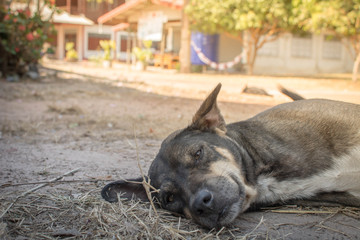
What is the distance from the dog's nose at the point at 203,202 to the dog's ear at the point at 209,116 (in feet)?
2.73

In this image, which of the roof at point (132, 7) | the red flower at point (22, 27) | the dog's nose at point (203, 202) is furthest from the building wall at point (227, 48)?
the dog's nose at point (203, 202)

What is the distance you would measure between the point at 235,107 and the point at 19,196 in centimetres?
681

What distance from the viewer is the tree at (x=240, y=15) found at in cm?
1919

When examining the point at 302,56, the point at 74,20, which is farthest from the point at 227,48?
the point at 74,20

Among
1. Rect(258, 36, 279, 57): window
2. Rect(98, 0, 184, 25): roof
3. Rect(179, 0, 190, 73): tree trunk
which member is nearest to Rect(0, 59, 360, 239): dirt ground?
Rect(179, 0, 190, 73): tree trunk

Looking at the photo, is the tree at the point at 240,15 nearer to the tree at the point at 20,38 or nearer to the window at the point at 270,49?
the window at the point at 270,49

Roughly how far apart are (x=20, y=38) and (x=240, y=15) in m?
11.1

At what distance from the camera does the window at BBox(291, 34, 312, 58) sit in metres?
29.4

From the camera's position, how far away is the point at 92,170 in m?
4.30

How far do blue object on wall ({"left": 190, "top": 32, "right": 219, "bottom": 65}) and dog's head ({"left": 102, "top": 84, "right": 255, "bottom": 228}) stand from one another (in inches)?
912

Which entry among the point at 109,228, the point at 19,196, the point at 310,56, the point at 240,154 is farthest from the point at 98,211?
the point at 310,56

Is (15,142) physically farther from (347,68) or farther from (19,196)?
(347,68)

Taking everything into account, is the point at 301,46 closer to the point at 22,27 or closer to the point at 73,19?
the point at 73,19

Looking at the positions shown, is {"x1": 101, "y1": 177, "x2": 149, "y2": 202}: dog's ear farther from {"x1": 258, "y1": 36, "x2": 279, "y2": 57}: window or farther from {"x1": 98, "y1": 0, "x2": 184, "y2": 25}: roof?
A: {"x1": 258, "y1": 36, "x2": 279, "y2": 57}: window
